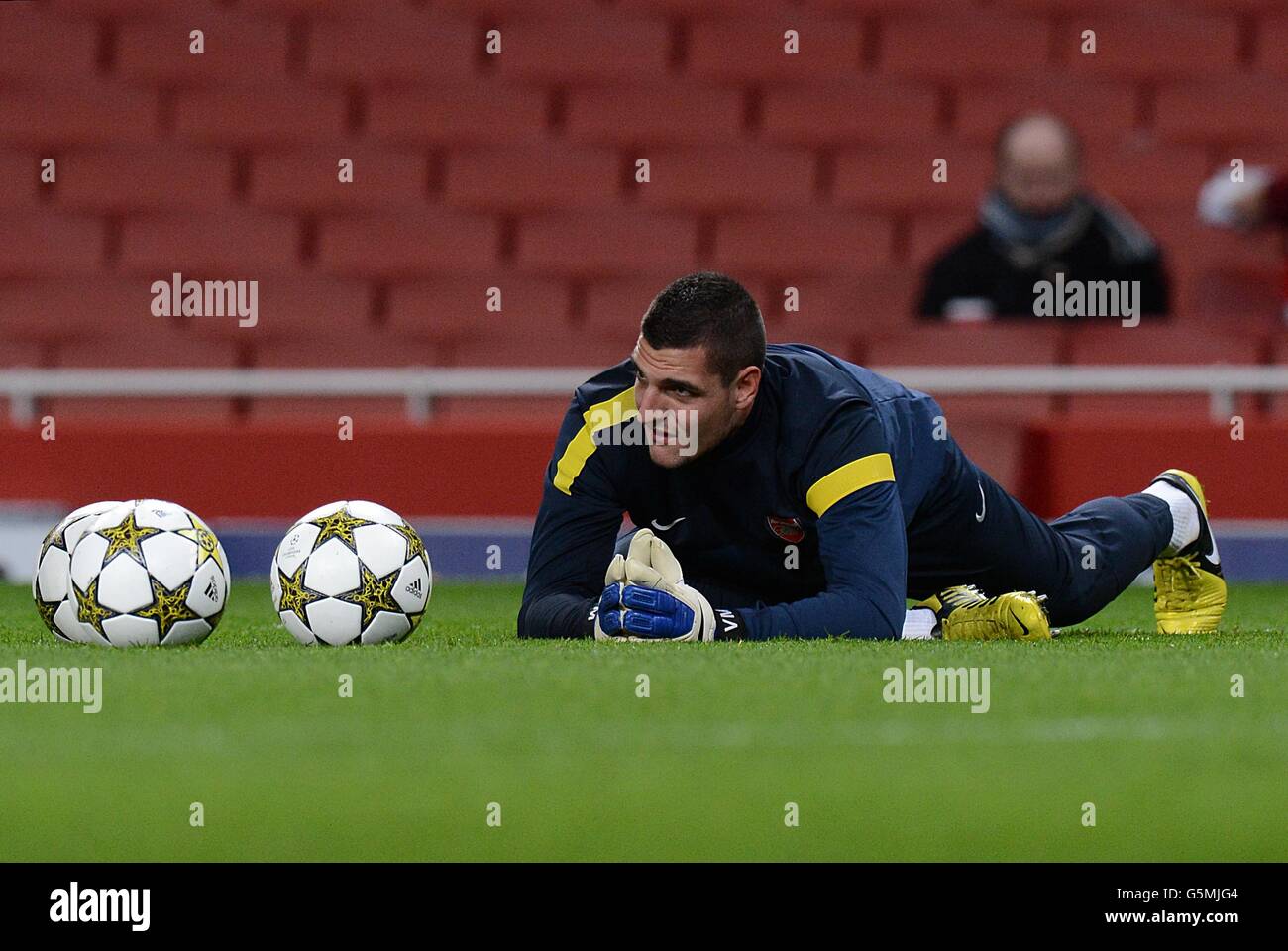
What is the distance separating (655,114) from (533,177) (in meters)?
0.87

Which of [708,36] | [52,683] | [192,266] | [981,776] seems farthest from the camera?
[708,36]

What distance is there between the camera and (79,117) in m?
12.3

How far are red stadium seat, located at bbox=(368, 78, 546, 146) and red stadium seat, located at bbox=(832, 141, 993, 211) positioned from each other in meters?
1.94

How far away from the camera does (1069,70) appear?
12.1 metres

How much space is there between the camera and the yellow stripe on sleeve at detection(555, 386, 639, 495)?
543cm

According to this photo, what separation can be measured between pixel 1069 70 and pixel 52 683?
8.98 meters

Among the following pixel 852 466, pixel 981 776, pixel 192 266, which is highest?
pixel 192 266

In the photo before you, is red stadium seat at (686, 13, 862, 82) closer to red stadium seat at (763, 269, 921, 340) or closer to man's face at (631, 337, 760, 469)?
Result: red stadium seat at (763, 269, 921, 340)

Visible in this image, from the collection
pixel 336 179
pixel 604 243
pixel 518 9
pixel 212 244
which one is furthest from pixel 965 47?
pixel 212 244

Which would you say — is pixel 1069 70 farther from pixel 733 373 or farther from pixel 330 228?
pixel 733 373

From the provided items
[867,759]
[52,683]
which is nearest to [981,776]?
[867,759]

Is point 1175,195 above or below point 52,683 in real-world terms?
above

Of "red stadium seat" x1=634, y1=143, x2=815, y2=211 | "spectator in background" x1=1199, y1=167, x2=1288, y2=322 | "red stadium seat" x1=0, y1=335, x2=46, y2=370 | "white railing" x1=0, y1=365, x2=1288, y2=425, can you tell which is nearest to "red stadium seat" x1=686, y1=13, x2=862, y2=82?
"red stadium seat" x1=634, y1=143, x2=815, y2=211

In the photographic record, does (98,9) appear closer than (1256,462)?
No
